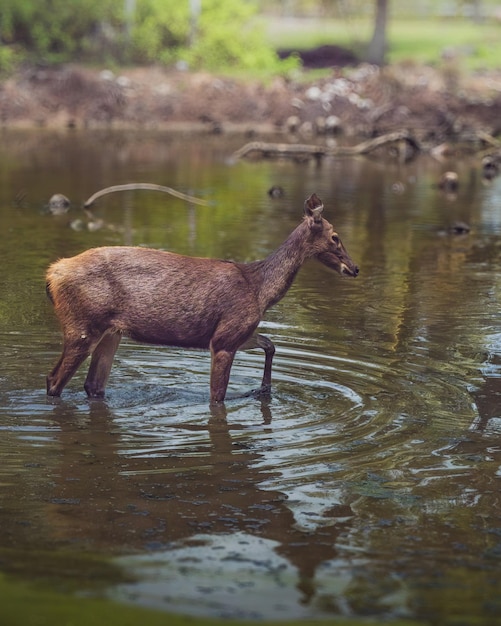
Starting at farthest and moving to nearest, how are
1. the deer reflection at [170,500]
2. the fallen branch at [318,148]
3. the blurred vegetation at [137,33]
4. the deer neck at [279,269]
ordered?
the blurred vegetation at [137,33] < the fallen branch at [318,148] < the deer neck at [279,269] < the deer reflection at [170,500]

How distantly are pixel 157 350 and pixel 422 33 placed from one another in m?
74.5

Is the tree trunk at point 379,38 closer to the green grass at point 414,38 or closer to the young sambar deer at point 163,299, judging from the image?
the green grass at point 414,38

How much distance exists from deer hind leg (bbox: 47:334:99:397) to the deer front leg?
939 mm

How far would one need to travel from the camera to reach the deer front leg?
10445 millimetres

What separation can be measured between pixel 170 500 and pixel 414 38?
2924 inches

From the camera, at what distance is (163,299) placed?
1032 cm

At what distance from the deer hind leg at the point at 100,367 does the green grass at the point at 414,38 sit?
164 ft

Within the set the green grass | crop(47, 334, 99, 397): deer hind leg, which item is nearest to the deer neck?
crop(47, 334, 99, 397): deer hind leg

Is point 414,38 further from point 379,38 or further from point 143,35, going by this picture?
point 143,35

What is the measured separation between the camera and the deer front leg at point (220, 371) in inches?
411

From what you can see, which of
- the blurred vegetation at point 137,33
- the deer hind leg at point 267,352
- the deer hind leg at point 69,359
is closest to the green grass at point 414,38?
the blurred vegetation at point 137,33

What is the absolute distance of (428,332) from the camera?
1350 centimetres

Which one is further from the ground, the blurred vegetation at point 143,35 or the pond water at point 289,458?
the blurred vegetation at point 143,35

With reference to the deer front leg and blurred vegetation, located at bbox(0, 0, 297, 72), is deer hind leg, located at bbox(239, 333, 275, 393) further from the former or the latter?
blurred vegetation, located at bbox(0, 0, 297, 72)
